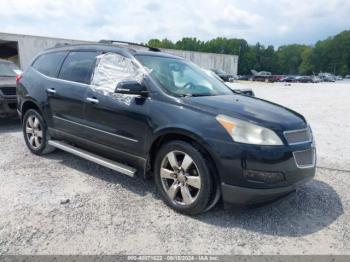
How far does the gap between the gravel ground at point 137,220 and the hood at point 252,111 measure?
1031 millimetres

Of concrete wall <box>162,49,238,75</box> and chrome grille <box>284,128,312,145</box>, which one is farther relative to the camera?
concrete wall <box>162,49,238,75</box>

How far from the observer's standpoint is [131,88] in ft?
11.7

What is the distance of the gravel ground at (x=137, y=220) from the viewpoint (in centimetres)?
288

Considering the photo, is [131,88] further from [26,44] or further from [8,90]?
[26,44]

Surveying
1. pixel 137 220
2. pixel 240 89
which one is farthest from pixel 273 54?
pixel 137 220

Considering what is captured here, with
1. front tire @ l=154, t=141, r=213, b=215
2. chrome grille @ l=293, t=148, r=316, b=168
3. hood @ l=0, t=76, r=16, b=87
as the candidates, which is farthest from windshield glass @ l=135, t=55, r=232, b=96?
hood @ l=0, t=76, r=16, b=87

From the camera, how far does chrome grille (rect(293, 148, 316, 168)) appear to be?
10.4 ft

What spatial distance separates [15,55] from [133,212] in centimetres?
2928

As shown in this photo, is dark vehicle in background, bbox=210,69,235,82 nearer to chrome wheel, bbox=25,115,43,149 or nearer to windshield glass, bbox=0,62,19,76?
windshield glass, bbox=0,62,19,76

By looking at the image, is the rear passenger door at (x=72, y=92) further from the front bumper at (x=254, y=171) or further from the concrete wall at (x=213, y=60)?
the concrete wall at (x=213, y=60)

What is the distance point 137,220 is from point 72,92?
6.96ft

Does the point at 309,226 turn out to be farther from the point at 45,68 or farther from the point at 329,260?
the point at 45,68

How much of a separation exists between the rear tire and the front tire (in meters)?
2.42

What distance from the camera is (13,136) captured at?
6676mm
